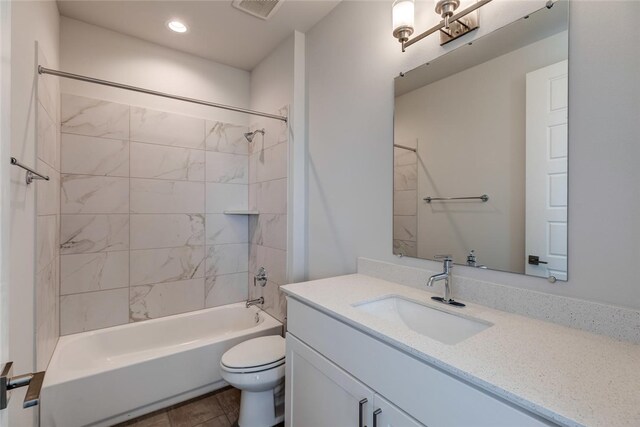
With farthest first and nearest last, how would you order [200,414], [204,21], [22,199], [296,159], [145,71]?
[145,71]
[296,159]
[204,21]
[200,414]
[22,199]

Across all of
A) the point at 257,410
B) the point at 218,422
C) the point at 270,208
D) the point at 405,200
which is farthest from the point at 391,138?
the point at 218,422

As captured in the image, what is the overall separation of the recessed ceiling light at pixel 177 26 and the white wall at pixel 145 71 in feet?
1.13

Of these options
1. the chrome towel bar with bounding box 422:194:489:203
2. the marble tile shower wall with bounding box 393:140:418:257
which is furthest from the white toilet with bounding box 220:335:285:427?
the chrome towel bar with bounding box 422:194:489:203

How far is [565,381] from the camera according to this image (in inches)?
26.0

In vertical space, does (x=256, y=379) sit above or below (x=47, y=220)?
below

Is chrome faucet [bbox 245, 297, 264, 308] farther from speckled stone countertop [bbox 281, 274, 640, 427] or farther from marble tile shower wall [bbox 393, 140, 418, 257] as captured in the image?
speckled stone countertop [bbox 281, 274, 640, 427]

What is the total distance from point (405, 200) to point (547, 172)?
0.62 meters

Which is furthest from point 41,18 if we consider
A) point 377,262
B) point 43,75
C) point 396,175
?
point 377,262

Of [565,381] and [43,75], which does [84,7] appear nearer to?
[43,75]

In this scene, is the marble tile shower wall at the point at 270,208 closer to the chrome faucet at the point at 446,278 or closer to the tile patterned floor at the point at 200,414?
the tile patterned floor at the point at 200,414

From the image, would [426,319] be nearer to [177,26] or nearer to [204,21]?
[204,21]

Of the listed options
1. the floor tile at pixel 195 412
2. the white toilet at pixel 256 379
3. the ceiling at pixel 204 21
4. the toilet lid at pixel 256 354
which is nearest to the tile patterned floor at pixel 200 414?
the floor tile at pixel 195 412

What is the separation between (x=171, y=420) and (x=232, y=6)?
2706 millimetres

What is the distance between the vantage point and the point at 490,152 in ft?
4.02
